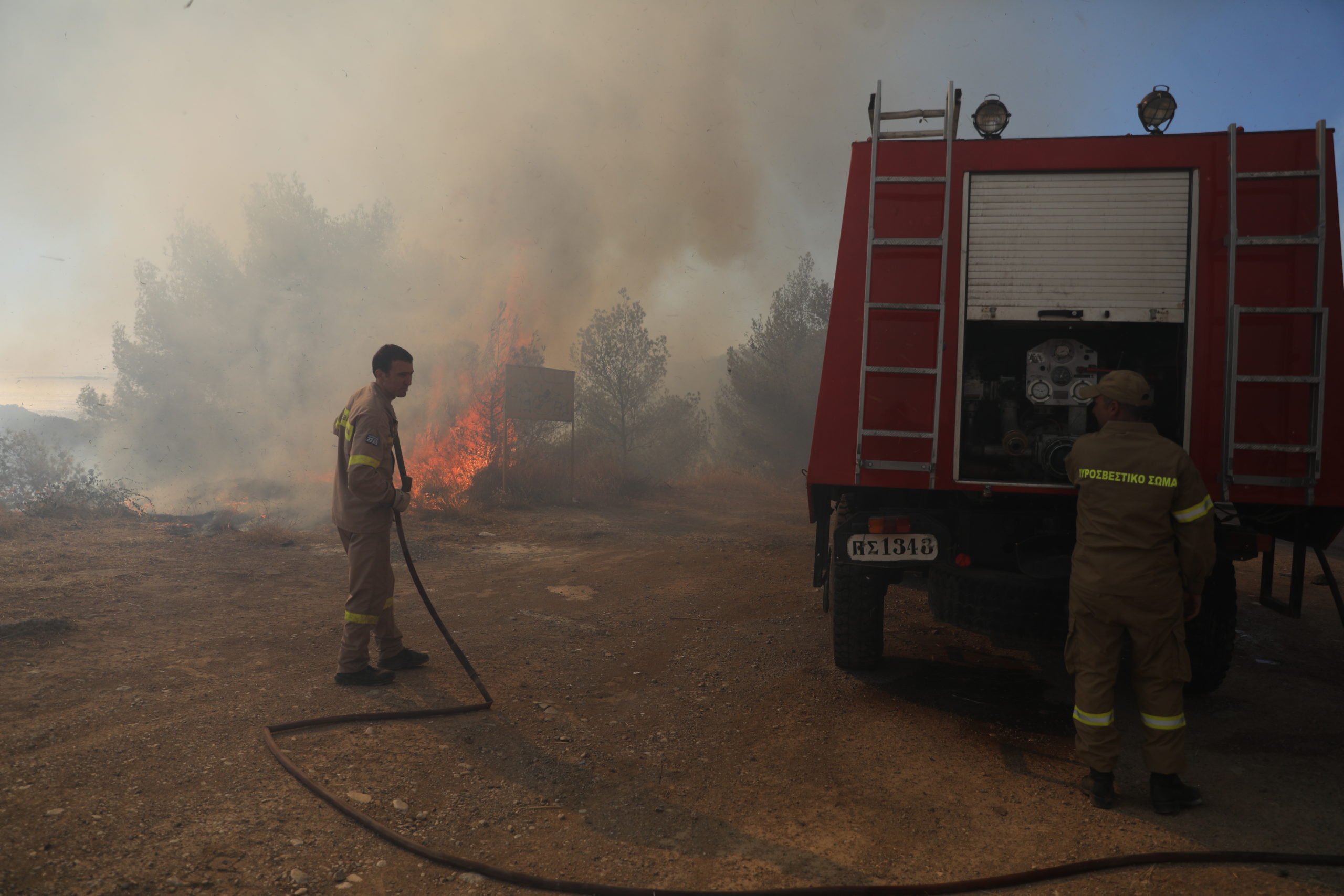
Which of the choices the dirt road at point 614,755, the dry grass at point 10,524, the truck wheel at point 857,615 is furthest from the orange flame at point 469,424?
the truck wheel at point 857,615

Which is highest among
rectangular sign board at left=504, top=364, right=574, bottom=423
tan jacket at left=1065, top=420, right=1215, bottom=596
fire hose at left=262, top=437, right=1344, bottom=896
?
rectangular sign board at left=504, top=364, right=574, bottom=423

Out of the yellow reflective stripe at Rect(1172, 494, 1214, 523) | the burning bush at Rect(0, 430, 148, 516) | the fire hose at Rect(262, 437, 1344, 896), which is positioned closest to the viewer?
the fire hose at Rect(262, 437, 1344, 896)

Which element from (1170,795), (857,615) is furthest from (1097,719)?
(857,615)

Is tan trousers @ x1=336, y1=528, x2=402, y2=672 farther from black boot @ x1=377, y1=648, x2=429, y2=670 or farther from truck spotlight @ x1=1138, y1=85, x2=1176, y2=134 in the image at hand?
truck spotlight @ x1=1138, y1=85, x2=1176, y2=134

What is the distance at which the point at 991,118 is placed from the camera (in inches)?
173

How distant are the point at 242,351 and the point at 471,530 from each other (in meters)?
12.1

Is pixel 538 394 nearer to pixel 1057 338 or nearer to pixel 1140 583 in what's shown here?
pixel 1057 338

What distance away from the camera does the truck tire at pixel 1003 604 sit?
153 inches

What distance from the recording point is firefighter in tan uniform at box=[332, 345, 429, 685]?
4477 mm

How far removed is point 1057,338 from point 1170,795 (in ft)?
8.77

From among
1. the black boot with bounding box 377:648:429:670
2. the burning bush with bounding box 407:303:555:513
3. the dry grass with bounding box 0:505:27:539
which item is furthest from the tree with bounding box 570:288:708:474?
the black boot with bounding box 377:648:429:670

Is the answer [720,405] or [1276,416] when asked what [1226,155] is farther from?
[720,405]

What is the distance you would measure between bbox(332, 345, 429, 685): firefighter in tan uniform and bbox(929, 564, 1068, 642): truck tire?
343 cm

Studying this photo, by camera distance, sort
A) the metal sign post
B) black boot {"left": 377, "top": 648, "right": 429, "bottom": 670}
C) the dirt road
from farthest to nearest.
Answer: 1. the metal sign post
2. black boot {"left": 377, "top": 648, "right": 429, "bottom": 670}
3. the dirt road
